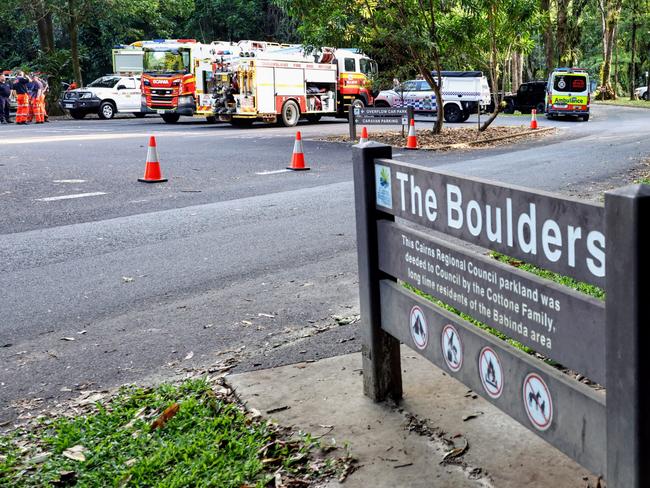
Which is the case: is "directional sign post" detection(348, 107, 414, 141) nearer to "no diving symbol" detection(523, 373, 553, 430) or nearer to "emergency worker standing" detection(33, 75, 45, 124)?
"emergency worker standing" detection(33, 75, 45, 124)

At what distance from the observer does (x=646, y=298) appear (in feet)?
7.27

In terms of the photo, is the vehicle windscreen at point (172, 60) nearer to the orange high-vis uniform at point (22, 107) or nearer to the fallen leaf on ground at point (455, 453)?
the orange high-vis uniform at point (22, 107)

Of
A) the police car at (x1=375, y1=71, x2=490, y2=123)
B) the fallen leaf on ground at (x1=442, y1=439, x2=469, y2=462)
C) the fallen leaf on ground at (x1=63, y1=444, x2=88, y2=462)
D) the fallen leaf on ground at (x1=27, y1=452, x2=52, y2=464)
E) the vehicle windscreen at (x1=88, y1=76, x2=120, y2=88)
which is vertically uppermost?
the vehicle windscreen at (x1=88, y1=76, x2=120, y2=88)

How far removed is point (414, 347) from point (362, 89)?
1213 inches

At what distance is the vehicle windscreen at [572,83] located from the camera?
34781 mm

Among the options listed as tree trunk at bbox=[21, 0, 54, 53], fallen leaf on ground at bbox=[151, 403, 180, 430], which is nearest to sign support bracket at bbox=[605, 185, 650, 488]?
fallen leaf on ground at bbox=[151, 403, 180, 430]

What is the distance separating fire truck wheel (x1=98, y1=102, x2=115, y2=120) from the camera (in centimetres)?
3599

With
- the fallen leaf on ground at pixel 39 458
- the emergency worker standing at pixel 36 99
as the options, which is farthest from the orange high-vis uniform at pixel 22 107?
the fallen leaf on ground at pixel 39 458

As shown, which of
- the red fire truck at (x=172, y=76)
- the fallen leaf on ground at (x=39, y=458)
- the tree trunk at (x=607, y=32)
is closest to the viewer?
the fallen leaf on ground at (x=39, y=458)

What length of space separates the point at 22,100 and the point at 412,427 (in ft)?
104

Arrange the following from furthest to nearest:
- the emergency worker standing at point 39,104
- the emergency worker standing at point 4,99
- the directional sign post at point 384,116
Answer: the emergency worker standing at point 39,104 < the emergency worker standing at point 4,99 < the directional sign post at point 384,116

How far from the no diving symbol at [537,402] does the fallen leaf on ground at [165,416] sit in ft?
6.01

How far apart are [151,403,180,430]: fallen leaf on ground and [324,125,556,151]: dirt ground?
634 inches

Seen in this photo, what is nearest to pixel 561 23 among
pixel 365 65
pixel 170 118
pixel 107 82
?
pixel 365 65
